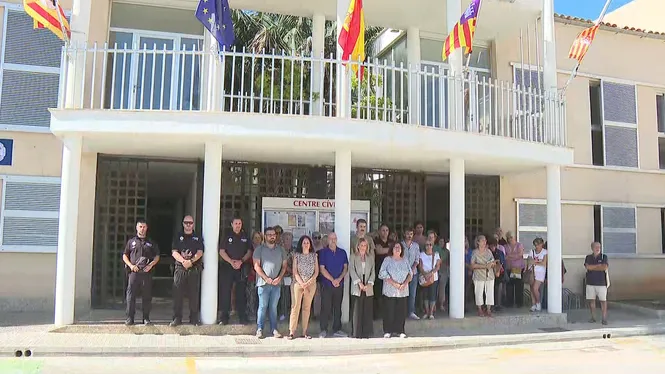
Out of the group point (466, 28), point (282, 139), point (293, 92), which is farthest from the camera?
point (293, 92)

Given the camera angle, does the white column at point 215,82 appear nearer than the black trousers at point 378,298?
Yes

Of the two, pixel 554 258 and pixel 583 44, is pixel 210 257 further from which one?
pixel 583 44

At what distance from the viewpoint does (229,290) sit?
28.8ft

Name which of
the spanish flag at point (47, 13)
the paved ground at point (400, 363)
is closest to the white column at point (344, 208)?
the paved ground at point (400, 363)

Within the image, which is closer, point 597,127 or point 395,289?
point 395,289

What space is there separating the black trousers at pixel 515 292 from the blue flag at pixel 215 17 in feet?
22.7

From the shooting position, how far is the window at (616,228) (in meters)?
13.5

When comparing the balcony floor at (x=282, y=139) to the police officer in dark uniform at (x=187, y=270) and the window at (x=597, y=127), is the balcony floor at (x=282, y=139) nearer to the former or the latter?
the police officer in dark uniform at (x=187, y=270)

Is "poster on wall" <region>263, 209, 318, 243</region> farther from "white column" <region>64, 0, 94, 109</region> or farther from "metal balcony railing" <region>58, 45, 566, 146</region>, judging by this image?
"white column" <region>64, 0, 94, 109</region>

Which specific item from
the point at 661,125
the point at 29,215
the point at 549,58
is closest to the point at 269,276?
the point at 29,215

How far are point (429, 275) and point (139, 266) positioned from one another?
14.9ft

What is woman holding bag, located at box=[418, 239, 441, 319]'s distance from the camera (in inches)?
378

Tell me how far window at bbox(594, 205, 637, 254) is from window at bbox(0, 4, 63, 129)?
11808 mm

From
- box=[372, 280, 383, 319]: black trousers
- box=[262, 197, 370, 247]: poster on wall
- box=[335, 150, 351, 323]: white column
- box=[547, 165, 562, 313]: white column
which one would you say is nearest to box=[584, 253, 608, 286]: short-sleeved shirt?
box=[547, 165, 562, 313]: white column
